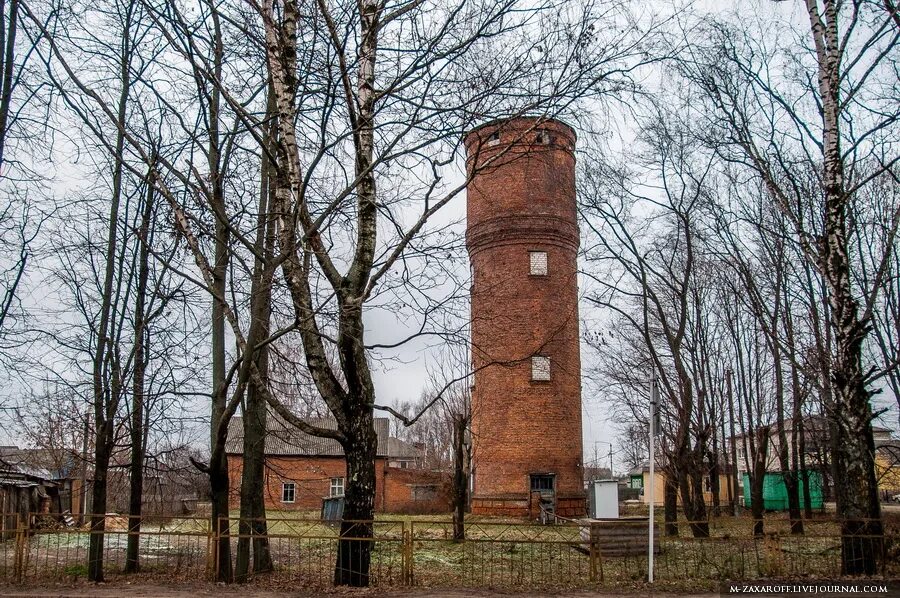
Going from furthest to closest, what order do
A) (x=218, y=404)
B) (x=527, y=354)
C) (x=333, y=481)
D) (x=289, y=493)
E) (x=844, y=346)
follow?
(x=333, y=481) → (x=289, y=493) → (x=527, y=354) → (x=844, y=346) → (x=218, y=404)

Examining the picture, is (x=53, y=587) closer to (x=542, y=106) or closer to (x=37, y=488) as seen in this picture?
(x=542, y=106)

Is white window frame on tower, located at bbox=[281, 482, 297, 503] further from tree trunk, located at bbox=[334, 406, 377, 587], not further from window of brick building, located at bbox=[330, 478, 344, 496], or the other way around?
tree trunk, located at bbox=[334, 406, 377, 587]

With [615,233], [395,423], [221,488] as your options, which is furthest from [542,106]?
[395,423]

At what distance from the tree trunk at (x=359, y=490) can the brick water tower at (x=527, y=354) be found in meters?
14.8

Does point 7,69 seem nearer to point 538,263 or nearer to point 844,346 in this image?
point 844,346

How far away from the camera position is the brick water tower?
79.4ft

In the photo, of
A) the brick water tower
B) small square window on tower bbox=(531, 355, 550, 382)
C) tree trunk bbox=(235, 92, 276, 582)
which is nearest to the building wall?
the brick water tower

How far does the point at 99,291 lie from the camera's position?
1302cm

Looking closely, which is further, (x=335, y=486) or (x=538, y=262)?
(x=335, y=486)

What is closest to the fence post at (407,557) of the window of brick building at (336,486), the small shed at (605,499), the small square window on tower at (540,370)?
the small shed at (605,499)

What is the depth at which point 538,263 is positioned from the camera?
25.1 metres

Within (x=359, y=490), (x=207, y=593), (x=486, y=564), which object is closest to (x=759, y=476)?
(x=486, y=564)

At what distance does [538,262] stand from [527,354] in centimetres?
303

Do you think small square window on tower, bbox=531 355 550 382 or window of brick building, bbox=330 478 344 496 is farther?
window of brick building, bbox=330 478 344 496
